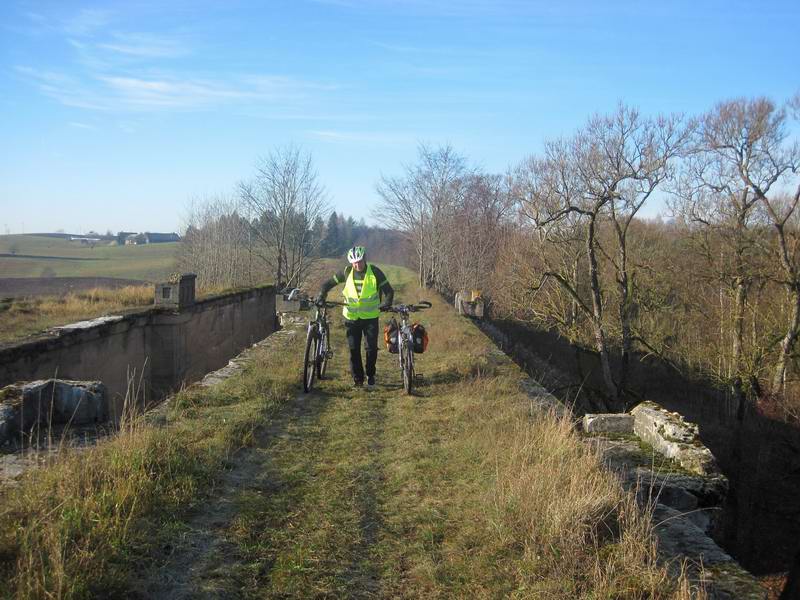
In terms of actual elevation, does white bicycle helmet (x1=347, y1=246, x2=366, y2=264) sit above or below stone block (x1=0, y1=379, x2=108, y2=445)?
above

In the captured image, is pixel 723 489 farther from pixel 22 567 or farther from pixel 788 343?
pixel 788 343

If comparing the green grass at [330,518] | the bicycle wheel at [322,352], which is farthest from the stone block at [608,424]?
the bicycle wheel at [322,352]

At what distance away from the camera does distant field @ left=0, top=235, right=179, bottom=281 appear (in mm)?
49219

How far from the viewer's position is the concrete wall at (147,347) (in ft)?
29.5

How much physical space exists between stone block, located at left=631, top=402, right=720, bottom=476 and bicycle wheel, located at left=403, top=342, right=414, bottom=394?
288 centimetres

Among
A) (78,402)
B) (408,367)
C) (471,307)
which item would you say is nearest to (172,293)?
(408,367)

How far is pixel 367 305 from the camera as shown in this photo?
8.50 meters

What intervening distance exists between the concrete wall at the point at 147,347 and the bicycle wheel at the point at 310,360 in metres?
1.64

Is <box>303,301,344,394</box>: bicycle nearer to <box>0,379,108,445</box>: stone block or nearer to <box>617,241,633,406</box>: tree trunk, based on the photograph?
<box>0,379,108,445</box>: stone block

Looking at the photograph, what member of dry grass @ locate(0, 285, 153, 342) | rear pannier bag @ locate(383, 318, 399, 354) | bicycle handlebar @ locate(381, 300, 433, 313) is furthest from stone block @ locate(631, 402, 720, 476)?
dry grass @ locate(0, 285, 153, 342)

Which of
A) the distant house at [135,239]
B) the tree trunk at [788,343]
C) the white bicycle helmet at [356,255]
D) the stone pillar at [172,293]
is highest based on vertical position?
the distant house at [135,239]

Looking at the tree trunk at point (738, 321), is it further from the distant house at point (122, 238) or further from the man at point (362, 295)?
the distant house at point (122, 238)

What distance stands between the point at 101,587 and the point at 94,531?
451 millimetres

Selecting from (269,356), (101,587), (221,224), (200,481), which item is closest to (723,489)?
(200,481)
